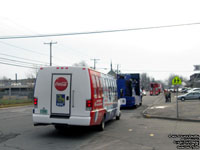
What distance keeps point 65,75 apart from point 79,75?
581 mm

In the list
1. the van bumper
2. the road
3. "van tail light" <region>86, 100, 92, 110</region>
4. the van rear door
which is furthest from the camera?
the van rear door

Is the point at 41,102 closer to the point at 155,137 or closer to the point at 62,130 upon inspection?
the point at 62,130

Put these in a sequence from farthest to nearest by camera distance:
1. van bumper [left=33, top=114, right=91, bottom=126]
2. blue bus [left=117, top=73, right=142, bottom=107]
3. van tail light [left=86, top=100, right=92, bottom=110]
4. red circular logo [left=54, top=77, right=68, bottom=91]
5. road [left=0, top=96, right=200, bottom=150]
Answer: blue bus [left=117, top=73, right=142, bottom=107]
red circular logo [left=54, top=77, right=68, bottom=91]
van tail light [left=86, top=100, right=92, bottom=110]
van bumper [left=33, top=114, right=91, bottom=126]
road [left=0, top=96, right=200, bottom=150]

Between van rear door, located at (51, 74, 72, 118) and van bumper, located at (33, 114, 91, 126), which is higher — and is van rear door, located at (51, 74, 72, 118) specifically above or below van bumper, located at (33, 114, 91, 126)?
above

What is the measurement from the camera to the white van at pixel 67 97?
9.69 m

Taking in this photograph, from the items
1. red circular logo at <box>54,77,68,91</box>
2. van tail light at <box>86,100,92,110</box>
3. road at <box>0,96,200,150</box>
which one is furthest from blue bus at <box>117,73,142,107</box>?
van tail light at <box>86,100,92,110</box>

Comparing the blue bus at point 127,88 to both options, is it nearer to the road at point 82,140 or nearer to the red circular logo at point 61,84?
the road at point 82,140

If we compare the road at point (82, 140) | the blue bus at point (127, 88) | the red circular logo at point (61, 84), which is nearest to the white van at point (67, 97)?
the red circular logo at point (61, 84)

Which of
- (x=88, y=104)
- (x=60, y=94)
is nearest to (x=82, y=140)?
(x=88, y=104)

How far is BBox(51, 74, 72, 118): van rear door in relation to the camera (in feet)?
32.6

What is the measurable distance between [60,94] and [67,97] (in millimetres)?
308

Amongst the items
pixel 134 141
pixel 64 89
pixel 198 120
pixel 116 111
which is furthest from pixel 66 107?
pixel 198 120

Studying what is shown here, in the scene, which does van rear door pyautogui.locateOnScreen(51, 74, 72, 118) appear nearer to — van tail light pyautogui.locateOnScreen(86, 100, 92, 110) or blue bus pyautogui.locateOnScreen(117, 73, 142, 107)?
van tail light pyautogui.locateOnScreen(86, 100, 92, 110)

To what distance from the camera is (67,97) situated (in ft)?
32.7
